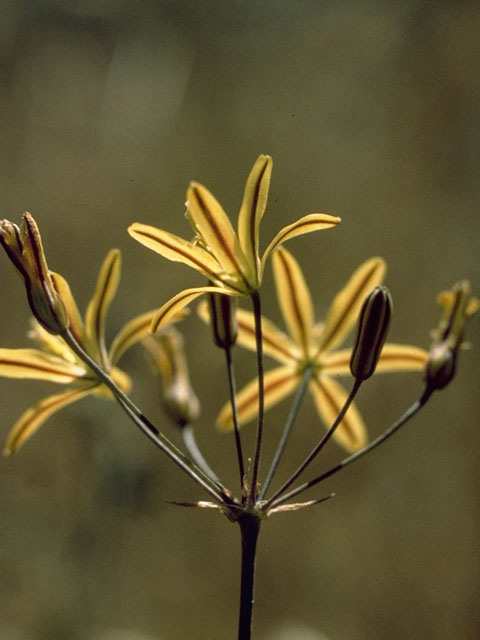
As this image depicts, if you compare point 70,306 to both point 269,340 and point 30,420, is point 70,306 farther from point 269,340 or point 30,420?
point 269,340

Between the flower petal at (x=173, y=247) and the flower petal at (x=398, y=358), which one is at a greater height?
the flower petal at (x=173, y=247)

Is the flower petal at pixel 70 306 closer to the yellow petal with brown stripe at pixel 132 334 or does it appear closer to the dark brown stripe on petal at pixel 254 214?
the yellow petal with brown stripe at pixel 132 334

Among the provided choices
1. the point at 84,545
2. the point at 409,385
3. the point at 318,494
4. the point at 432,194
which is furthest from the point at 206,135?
the point at 84,545

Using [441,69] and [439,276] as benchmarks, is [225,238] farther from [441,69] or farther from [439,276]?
[441,69]

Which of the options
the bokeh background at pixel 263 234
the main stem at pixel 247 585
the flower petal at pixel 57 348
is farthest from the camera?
the bokeh background at pixel 263 234

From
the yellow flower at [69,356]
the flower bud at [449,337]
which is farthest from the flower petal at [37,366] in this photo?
the flower bud at [449,337]

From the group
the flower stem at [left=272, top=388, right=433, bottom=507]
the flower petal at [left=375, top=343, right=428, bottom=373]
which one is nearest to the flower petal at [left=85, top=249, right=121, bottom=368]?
the flower stem at [left=272, top=388, right=433, bottom=507]

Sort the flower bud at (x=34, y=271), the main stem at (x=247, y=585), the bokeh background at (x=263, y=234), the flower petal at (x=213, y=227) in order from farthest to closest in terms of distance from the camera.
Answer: the bokeh background at (x=263, y=234) < the flower petal at (x=213, y=227) < the flower bud at (x=34, y=271) < the main stem at (x=247, y=585)
